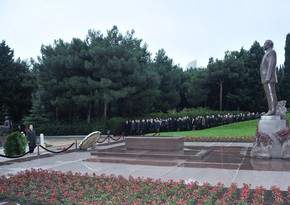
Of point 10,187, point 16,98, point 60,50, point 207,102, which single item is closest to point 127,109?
point 60,50

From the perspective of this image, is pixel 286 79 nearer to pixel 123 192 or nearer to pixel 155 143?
pixel 155 143

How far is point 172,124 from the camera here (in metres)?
27.4

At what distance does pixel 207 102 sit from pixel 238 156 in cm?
3507

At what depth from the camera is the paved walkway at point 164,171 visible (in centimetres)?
760

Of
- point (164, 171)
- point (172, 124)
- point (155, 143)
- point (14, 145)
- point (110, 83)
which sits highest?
point (110, 83)

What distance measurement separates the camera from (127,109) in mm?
32562

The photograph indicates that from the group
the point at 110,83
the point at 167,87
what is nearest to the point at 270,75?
the point at 110,83

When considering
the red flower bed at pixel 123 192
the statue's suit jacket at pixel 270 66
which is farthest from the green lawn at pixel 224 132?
the red flower bed at pixel 123 192

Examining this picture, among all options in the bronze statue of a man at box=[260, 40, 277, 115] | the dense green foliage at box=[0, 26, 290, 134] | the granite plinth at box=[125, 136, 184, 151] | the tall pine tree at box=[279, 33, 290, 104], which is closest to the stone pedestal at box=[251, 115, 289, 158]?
the bronze statue of a man at box=[260, 40, 277, 115]

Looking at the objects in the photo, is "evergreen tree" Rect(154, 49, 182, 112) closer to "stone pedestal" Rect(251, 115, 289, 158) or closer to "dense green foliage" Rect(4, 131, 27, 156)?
"dense green foliage" Rect(4, 131, 27, 156)

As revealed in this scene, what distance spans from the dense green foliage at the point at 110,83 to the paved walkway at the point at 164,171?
15.8 m

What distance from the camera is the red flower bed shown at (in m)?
5.75

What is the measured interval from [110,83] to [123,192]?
2124 cm

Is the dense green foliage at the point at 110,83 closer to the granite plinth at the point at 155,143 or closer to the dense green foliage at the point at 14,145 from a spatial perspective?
the dense green foliage at the point at 14,145
